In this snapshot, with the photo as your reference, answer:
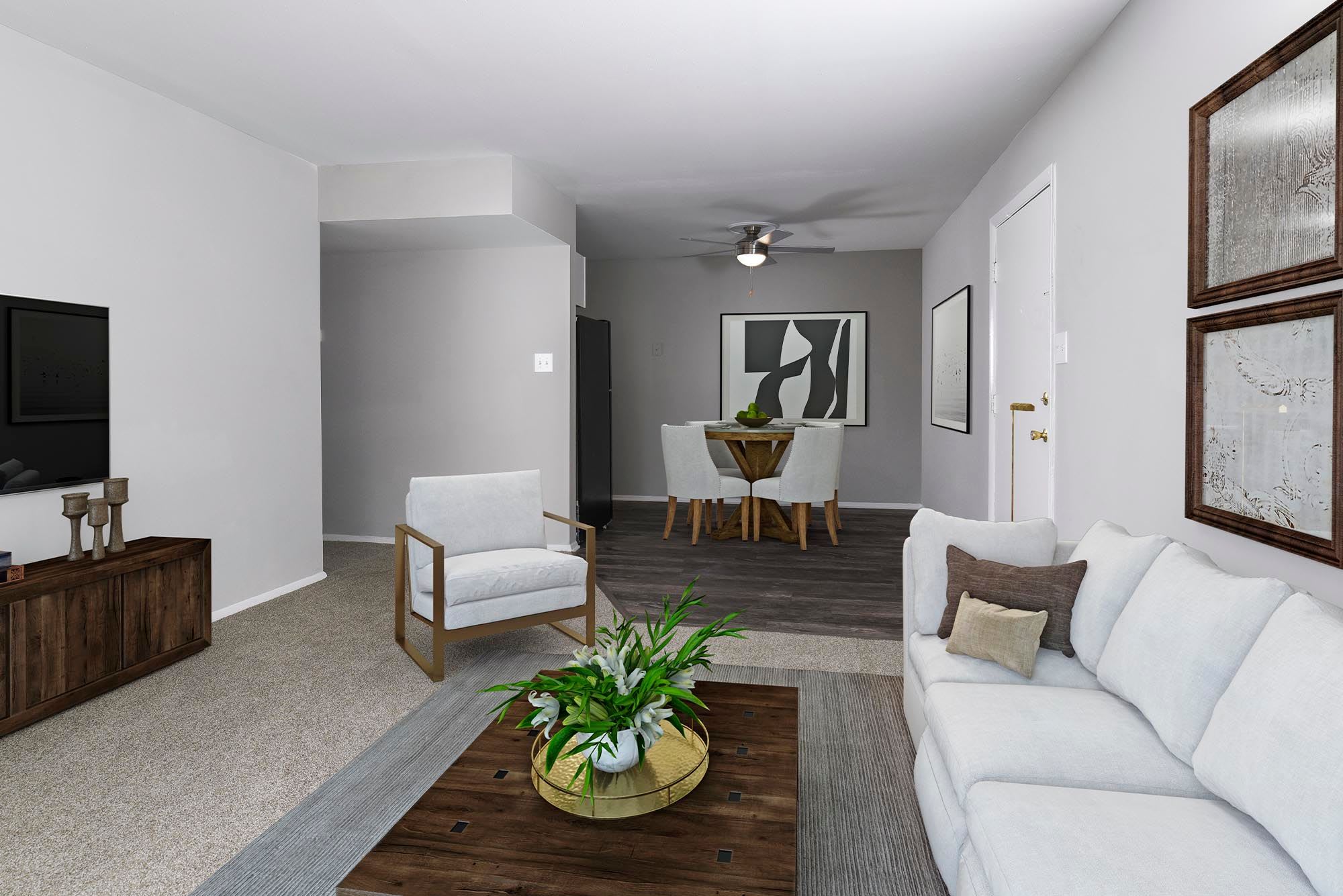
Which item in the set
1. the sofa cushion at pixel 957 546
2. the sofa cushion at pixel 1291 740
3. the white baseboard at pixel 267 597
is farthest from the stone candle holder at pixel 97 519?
the sofa cushion at pixel 1291 740

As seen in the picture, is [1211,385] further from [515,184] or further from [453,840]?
[515,184]

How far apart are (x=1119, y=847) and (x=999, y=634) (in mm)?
900

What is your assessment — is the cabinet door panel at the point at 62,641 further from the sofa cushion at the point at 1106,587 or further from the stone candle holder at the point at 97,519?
the sofa cushion at the point at 1106,587

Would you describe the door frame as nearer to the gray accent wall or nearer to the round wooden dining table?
the round wooden dining table

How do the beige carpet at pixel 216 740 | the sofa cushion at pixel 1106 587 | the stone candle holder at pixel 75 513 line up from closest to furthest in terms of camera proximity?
1. the beige carpet at pixel 216 740
2. the sofa cushion at pixel 1106 587
3. the stone candle holder at pixel 75 513

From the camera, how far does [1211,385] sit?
2285 mm

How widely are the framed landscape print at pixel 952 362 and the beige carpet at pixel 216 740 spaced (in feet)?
8.26

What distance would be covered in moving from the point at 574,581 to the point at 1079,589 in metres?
1.96

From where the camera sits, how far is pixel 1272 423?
6.63ft

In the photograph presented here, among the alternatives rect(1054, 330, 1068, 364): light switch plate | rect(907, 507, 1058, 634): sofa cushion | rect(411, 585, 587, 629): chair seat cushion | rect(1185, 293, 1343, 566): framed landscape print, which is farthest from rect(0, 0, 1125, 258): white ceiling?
rect(411, 585, 587, 629): chair seat cushion

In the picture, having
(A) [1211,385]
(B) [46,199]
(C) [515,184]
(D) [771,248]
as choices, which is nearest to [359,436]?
(C) [515,184]

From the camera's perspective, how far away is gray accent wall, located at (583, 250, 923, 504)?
7.65m

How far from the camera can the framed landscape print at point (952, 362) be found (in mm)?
5465

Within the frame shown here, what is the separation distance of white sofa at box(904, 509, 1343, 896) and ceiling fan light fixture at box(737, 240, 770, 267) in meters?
4.09
